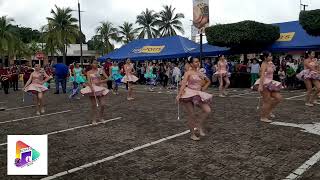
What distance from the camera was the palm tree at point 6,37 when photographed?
52.2 meters

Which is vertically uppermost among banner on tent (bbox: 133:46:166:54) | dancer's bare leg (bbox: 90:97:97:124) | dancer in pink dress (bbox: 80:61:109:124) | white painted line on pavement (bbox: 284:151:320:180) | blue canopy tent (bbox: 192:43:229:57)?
banner on tent (bbox: 133:46:166:54)

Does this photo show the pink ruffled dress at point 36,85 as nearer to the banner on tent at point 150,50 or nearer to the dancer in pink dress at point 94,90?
the dancer in pink dress at point 94,90

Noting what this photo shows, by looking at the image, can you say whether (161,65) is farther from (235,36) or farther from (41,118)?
(41,118)

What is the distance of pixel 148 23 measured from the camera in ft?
219

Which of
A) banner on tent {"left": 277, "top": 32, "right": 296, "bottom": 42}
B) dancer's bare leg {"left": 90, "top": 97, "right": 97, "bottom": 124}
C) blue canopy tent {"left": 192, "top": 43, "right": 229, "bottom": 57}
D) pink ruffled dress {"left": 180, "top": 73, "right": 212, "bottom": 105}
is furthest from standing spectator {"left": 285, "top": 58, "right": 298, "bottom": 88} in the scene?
pink ruffled dress {"left": 180, "top": 73, "right": 212, "bottom": 105}

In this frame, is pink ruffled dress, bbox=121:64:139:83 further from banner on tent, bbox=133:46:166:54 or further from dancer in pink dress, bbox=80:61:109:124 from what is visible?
banner on tent, bbox=133:46:166:54

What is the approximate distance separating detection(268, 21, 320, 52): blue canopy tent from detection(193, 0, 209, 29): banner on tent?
5820 mm

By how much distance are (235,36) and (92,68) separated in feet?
50.7

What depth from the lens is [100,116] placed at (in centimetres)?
1123

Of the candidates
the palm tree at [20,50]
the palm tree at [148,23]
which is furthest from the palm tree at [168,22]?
the palm tree at [20,50]

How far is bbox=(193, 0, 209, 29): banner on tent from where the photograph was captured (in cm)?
2134

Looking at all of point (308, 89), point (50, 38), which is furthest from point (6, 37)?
point (308, 89)

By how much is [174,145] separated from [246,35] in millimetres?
17701

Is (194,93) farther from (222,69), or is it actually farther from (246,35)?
(246,35)
